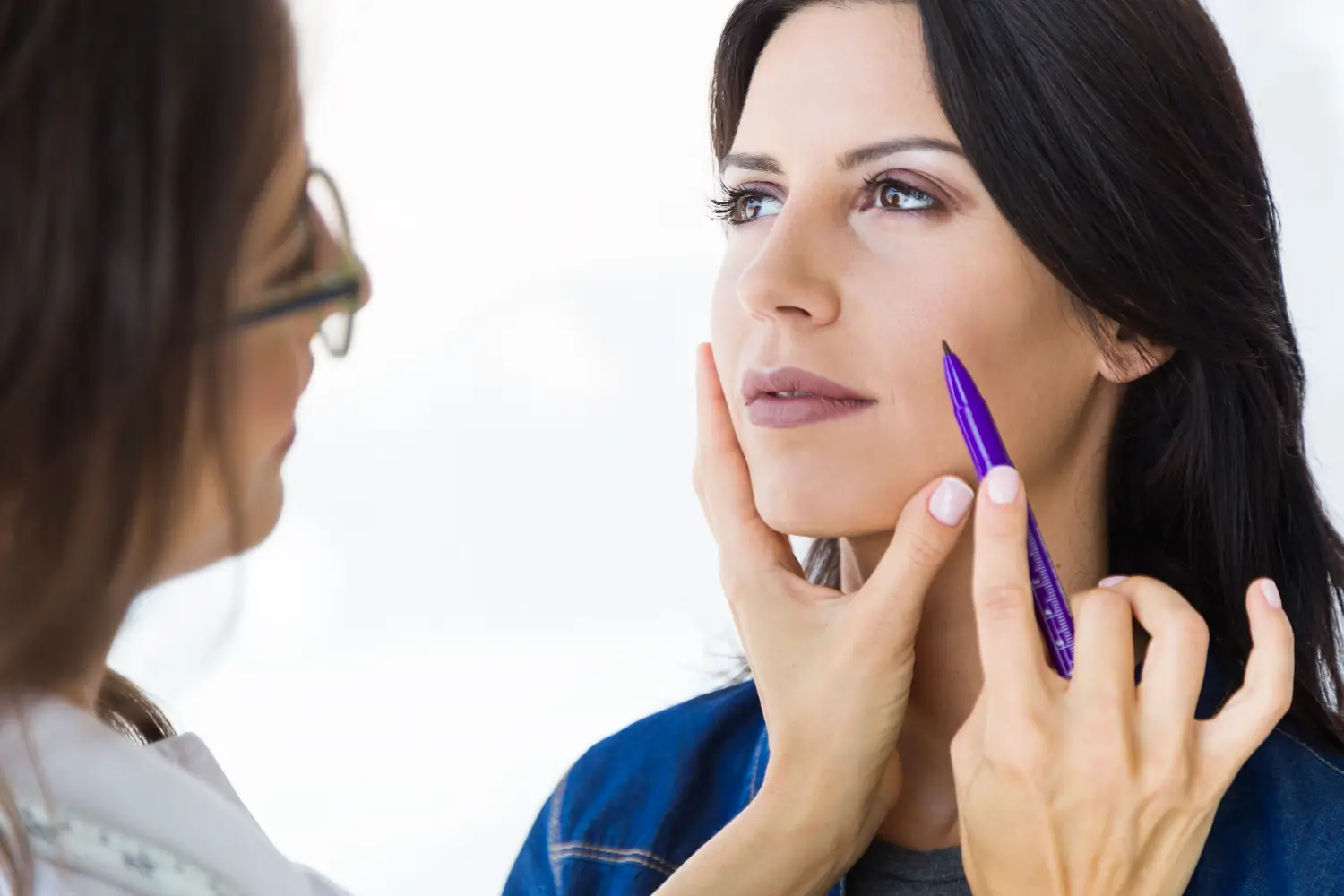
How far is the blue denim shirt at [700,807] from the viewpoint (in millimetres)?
1182

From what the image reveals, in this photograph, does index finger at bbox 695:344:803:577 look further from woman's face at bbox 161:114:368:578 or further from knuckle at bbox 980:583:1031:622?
woman's face at bbox 161:114:368:578

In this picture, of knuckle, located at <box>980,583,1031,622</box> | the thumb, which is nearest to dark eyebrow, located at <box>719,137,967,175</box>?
the thumb

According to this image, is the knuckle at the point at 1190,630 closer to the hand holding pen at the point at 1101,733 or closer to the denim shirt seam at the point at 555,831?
the hand holding pen at the point at 1101,733

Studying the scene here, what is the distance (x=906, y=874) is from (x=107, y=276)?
92cm

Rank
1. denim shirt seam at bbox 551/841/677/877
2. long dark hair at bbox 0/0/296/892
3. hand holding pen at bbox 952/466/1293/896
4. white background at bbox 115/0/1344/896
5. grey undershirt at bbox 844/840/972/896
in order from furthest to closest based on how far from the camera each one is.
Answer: white background at bbox 115/0/1344/896 < denim shirt seam at bbox 551/841/677/877 < grey undershirt at bbox 844/840/972/896 < hand holding pen at bbox 952/466/1293/896 < long dark hair at bbox 0/0/296/892

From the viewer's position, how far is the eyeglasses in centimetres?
75

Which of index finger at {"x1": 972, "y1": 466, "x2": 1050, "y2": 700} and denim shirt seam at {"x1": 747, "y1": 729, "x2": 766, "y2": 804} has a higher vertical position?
index finger at {"x1": 972, "y1": 466, "x2": 1050, "y2": 700}

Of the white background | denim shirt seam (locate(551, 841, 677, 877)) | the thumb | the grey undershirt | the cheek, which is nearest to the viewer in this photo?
the cheek

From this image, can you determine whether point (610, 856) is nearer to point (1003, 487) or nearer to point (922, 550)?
point (922, 550)

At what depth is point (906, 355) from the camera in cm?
121

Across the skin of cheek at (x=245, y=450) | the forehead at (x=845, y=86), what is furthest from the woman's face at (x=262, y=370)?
the forehead at (x=845, y=86)

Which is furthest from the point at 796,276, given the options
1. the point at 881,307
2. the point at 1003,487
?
the point at 1003,487

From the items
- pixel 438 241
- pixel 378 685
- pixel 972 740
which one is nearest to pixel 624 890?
pixel 972 740

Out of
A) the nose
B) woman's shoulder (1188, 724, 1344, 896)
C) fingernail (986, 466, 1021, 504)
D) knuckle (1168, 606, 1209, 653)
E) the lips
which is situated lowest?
woman's shoulder (1188, 724, 1344, 896)
